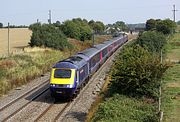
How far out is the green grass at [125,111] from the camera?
1814 cm

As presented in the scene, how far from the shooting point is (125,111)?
63.5ft

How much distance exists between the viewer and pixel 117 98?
22.2 meters

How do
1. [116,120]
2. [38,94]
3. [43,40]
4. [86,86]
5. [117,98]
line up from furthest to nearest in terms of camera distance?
[43,40] → [86,86] → [38,94] → [117,98] → [116,120]

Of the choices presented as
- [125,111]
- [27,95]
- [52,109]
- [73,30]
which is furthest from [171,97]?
[73,30]

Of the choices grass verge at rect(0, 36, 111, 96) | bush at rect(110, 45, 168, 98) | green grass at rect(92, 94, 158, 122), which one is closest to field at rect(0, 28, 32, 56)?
grass verge at rect(0, 36, 111, 96)

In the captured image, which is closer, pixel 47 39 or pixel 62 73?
pixel 62 73

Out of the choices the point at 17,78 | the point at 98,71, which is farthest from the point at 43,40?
the point at 17,78

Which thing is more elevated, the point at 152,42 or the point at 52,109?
the point at 152,42

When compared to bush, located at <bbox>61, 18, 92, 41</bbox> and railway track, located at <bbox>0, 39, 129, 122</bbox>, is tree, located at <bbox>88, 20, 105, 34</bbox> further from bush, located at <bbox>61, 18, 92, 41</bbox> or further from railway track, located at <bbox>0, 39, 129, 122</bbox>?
railway track, located at <bbox>0, 39, 129, 122</bbox>

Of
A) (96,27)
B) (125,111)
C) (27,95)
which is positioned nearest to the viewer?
(125,111)

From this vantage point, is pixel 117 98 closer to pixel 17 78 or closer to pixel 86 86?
pixel 86 86

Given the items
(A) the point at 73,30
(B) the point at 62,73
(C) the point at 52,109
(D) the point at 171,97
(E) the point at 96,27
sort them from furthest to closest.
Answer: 1. (E) the point at 96,27
2. (A) the point at 73,30
3. (B) the point at 62,73
4. (D) the point at 171,97
5. (C) the point at 52,109

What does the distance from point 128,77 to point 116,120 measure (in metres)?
5.49

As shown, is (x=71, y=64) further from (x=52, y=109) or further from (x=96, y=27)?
(x=96, y=27)
